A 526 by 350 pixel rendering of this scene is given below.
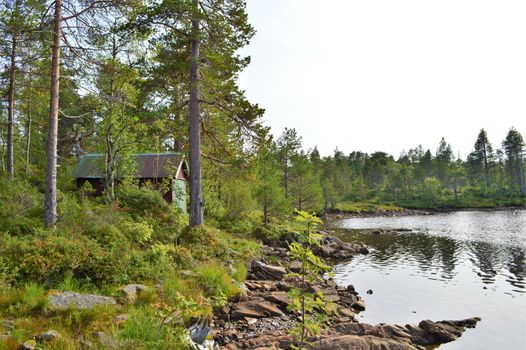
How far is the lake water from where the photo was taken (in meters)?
12.8

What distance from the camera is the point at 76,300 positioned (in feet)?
25.2

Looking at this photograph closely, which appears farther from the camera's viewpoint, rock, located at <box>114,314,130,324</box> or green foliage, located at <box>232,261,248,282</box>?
green foliage, located at <box>232,261,248,282</box>

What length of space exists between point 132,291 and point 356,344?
19.1 ft

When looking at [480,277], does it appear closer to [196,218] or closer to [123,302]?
[196,218]

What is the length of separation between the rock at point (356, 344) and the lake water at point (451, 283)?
3.78 meters

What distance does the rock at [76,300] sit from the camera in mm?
7406

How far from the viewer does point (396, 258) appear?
25.5 metres

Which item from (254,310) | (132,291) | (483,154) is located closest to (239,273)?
(254,310)

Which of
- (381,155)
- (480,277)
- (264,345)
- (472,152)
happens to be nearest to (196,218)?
(264,345)

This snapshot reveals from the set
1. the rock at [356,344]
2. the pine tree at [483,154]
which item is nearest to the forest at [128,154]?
the rock at [356,344]

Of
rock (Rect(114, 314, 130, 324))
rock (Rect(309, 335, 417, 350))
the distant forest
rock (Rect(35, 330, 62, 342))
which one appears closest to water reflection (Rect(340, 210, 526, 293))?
rock (Rect(309, 335, 417, 350))

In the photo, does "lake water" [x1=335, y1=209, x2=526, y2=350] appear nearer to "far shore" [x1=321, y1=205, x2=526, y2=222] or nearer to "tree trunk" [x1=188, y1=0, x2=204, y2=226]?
"tree trunk" [x1=188, y1=0, x2=204, y2=226]

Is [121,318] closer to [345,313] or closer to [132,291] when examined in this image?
[132,291]

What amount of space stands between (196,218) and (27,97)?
15.2 m
